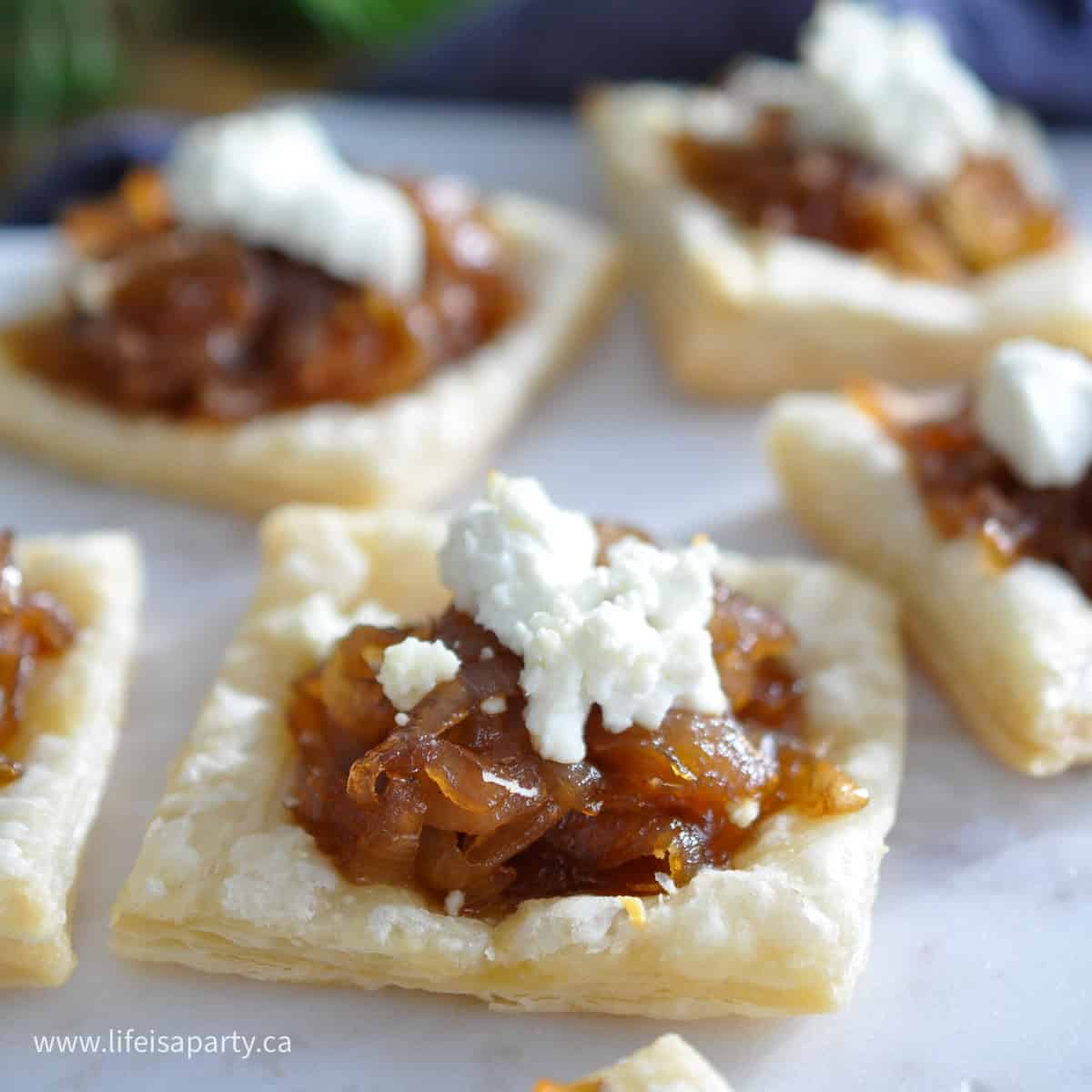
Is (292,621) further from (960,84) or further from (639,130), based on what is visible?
(960,84)

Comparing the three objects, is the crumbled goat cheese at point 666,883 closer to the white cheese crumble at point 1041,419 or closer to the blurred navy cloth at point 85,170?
the white cheese crumble at point 1041,419

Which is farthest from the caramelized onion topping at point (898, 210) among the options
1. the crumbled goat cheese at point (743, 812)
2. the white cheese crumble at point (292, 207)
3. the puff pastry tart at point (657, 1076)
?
the puff pastry tart at point (657, 1076)

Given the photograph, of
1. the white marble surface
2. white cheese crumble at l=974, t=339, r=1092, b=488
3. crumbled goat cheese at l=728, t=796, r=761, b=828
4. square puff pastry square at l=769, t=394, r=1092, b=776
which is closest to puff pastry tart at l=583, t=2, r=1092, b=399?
square puff pastry square at l=769, t=394, r=1092, b=776

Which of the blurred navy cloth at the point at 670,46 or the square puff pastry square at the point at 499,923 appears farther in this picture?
the blurred navy cloth at the point at 670,46

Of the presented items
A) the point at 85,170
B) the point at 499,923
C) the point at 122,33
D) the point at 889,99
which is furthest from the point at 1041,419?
the point at 122,33

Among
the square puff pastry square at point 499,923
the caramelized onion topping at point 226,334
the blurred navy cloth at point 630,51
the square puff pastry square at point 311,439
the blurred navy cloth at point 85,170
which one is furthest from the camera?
the blurred navy cloth at point 630,51

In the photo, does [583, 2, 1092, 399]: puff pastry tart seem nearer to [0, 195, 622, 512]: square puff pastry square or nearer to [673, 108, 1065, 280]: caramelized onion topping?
[673, 108, 1065, 280]: caramelized onion topping
